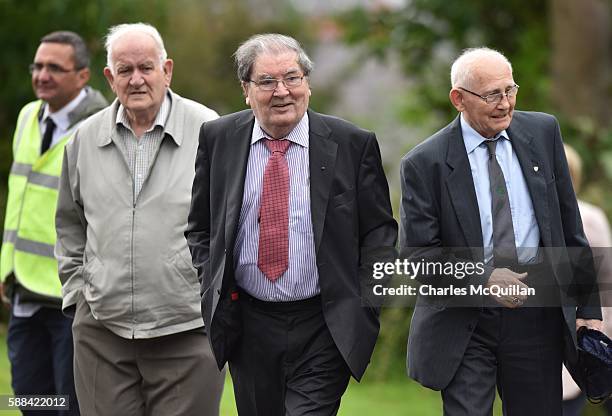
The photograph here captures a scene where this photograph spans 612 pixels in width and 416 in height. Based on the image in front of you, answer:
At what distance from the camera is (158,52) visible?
20.3ft

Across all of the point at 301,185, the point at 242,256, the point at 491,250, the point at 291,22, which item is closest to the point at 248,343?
the point at 242,256

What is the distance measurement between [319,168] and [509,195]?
0.88 metres

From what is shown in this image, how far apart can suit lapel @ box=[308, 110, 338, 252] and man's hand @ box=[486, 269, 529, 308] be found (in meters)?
0.81

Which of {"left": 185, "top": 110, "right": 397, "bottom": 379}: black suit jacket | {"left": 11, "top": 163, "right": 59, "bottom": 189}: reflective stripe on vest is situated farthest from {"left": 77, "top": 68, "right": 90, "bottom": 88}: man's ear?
{"left": 185, "top": 110, "right": 397, "bottom": 379}: black suit jacket

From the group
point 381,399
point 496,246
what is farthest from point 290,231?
point 381,399

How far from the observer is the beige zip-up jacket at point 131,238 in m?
6.02

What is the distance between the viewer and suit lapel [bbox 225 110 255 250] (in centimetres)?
551

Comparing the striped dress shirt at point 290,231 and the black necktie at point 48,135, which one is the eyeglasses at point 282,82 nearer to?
the striped dress shirt at point 290,231

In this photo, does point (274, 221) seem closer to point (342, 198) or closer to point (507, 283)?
point (342, 198)

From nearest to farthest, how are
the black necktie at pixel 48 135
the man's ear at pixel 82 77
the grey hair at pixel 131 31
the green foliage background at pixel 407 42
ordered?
the grey hair at pixel 131 31 < the black necktie at pixel 48 135 < the man's ear at pixel 82 77 < the green foliage background at pixel 407 42

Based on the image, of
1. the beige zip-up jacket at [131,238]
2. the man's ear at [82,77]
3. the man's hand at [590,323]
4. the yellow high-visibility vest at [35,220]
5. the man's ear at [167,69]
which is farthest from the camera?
the man's ear at [82,77]

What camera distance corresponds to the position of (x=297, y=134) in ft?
18.3

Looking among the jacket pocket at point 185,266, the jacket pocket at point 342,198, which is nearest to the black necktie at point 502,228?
the jacket pocket at point 342,198

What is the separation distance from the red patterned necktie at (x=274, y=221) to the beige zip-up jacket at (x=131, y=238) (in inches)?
28.9
